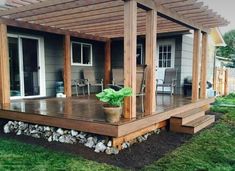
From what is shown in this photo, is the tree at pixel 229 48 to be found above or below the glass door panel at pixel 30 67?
above

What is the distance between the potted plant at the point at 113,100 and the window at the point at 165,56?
18.7 ft

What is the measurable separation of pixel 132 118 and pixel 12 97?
15.0 feet

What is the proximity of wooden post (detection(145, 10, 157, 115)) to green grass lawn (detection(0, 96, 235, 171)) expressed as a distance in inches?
40.5

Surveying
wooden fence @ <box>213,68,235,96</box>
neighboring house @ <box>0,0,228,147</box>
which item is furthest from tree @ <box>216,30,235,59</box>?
neighboring house @ <box>0,0,228,147</box>

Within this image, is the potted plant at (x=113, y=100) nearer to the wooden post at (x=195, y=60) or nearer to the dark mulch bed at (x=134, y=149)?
the dark mulch bed at (x=134, y=149)

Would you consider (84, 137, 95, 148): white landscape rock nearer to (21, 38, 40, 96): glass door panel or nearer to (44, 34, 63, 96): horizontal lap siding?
(21, 38, 40, 96): glass door panel

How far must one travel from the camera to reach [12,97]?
704 centimetres

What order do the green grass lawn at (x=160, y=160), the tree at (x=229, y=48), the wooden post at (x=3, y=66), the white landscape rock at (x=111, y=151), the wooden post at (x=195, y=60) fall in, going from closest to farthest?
1. the green grass lawn at (x=160, y=160)
2. the white landscape rock at (x=111, y=151)
3. the wooden post at (x=3, y=66)
4. the wooden post at (x=195, y=60)
5. the tree at (x=229, y=48)

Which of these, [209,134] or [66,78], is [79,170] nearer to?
[209,134]

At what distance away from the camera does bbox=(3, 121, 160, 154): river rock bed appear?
386 centimetres

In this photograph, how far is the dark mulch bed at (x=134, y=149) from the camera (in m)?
3.52

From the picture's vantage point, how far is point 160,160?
3521 millimetres

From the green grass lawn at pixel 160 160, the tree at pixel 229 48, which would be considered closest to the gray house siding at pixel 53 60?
the green grass lawn at pixel 160 160

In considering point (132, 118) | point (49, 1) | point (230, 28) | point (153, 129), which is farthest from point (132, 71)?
point (230, 28)
